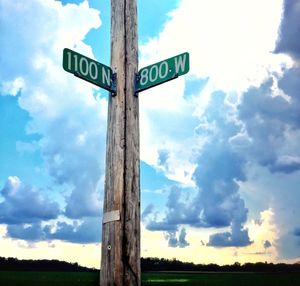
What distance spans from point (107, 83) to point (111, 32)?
2.19ft

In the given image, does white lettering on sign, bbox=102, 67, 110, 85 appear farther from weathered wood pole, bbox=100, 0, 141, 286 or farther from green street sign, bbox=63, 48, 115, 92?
weathered wood pole, bbox=100, 0, 141, 286

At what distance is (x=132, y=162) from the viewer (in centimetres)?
426

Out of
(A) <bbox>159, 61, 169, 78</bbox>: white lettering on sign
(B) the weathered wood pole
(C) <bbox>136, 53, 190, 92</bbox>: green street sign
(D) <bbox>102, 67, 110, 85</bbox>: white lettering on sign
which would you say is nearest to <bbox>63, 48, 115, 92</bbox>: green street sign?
(D) <bbox>102, 67, 110, 85</bbox>: white lettering on sign

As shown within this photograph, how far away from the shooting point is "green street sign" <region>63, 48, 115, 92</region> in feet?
13.7

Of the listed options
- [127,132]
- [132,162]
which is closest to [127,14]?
[127,132]

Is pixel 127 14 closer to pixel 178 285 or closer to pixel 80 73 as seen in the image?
Result: pixel 80 73

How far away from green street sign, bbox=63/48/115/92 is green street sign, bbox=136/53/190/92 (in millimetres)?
315

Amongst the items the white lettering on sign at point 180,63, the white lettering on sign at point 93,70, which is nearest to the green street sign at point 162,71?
the white lettering on sign at point 180,63

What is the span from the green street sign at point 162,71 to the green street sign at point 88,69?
315mm

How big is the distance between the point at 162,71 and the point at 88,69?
2.39 feet

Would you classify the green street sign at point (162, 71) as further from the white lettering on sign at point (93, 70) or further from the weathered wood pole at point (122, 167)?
the white lettering on sign at point (93, 70)

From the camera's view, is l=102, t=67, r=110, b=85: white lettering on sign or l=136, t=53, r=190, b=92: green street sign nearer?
l=136, t=53, r=190, b=92: green street sign

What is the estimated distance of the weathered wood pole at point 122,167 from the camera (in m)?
4.00

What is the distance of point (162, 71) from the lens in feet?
14.3
